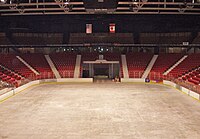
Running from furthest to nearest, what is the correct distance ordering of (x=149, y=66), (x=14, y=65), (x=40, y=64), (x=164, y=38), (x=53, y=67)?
(x=164, y=38) → (x=40, y=64) → (x=53, y=67) → (x=149, y=66) → (x=14, y=65)

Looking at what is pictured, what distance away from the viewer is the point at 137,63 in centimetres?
3588

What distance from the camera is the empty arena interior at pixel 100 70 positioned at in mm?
12594

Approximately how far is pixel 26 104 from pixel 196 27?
32.5 m

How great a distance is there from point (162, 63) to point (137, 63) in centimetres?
423

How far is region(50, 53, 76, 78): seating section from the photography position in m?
33.5

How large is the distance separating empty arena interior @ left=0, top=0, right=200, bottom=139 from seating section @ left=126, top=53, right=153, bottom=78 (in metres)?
0.17

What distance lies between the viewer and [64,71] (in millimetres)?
33844

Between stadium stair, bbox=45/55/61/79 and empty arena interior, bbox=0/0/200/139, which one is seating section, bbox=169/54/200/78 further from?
stadium stair, bbox=45/55/61/79

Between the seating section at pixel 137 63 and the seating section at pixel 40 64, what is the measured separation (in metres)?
13.0

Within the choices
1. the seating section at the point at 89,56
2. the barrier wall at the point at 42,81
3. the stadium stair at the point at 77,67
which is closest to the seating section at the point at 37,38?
the stadium stair at the point at 77,67

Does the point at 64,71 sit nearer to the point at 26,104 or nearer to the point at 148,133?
the point at 26,104

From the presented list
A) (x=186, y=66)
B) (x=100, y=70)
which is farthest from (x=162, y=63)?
(x=100, y=70)

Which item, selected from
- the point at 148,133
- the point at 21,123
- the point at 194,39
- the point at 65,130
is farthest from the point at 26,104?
the point at 194,39

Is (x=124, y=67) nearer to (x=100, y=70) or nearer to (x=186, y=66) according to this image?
(x=100, y=70)
